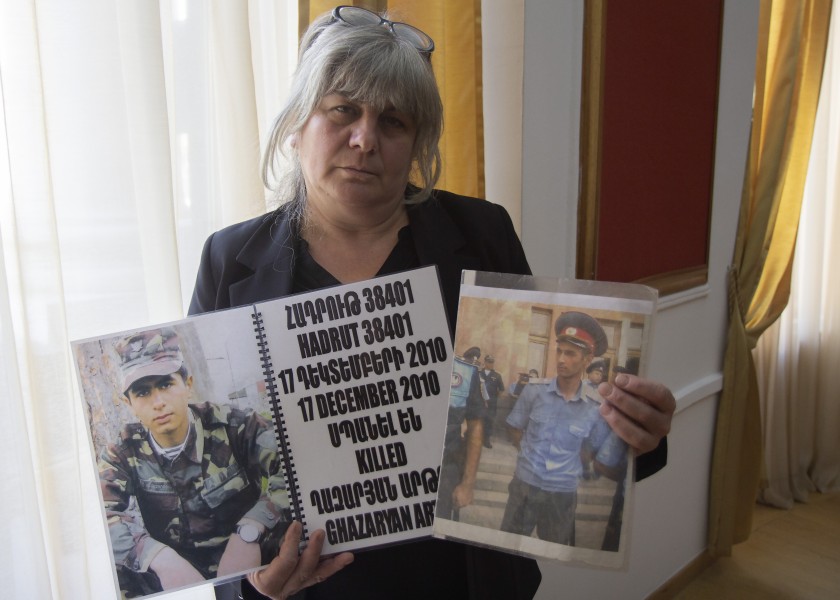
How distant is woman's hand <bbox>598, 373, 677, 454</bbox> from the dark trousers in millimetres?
95

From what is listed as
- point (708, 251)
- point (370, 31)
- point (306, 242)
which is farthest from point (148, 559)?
point (708, 251)

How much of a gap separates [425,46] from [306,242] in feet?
1.12

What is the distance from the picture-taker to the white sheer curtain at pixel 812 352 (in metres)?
3.32

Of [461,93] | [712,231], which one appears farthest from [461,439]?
[712,231]

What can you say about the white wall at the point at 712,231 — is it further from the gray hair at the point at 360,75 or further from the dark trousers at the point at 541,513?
the dark trousers at the point at 541,513

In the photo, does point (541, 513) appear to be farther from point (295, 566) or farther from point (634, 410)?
point (295, 566)

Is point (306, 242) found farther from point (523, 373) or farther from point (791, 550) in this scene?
point (791, 550)

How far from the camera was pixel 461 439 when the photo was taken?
82 centimetres

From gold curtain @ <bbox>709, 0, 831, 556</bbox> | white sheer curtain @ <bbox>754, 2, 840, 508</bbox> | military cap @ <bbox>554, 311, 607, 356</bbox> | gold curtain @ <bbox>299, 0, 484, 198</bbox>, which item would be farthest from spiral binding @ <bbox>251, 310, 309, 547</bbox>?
white sheer curtain @ <bbox>754, 2, 840, 508</bbox>

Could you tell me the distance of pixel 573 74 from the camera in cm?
187

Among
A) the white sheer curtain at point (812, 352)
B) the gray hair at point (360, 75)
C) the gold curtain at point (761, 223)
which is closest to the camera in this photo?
the gray hair at point (360, 75)

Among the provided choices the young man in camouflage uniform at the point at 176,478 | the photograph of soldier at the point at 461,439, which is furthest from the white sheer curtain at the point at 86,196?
the photograph of soldier at the point at 461,439

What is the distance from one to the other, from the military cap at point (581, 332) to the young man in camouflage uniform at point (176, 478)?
1.24 ft

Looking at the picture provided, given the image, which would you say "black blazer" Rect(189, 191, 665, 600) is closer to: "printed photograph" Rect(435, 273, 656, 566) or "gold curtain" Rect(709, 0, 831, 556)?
"printed photograph" Rect(435, 273, 656, 566)
